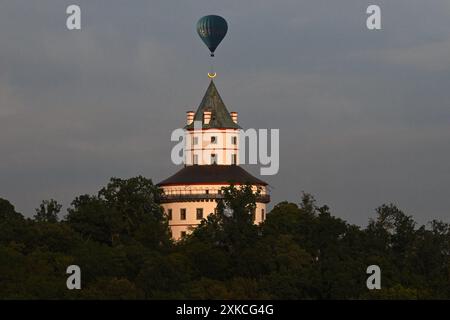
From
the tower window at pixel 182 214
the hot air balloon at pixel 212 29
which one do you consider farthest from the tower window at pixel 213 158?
the hot air balloon at pixel 212 29

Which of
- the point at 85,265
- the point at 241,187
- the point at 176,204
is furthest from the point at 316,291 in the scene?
the point at 176,204

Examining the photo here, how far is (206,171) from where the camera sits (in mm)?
169875

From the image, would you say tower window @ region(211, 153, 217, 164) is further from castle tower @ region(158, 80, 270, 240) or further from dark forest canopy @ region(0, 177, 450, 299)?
dark forest canopy @ region(0, 177, 450, 299)

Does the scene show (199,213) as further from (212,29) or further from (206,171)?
(212,29)

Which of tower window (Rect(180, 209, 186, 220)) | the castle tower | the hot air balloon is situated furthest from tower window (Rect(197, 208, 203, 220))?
the hot air balloon

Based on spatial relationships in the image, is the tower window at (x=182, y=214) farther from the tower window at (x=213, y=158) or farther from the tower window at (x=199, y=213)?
the tower window at (x=213, y=158)

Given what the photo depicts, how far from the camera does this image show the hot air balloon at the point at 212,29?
167500mm

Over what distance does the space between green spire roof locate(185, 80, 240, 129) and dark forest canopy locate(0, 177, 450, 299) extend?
526 inches

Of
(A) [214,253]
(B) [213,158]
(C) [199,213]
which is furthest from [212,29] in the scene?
(A) [214,253]

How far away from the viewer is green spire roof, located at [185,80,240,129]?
174 meters

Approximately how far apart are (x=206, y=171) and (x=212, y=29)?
10394 mm
